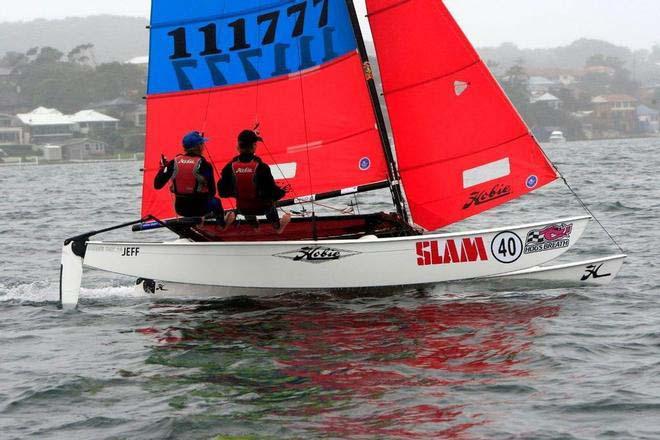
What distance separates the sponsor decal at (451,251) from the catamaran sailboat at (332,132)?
6cm

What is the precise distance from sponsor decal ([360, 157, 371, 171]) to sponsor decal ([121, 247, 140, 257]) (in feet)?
8.62

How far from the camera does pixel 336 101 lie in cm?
1182

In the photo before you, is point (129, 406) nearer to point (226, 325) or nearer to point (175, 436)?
point (175, 436)

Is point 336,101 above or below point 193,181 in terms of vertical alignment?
above

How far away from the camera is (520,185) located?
454 inches

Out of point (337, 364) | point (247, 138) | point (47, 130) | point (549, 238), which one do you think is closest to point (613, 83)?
point (47, 130)

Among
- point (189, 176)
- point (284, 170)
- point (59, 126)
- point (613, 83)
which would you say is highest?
point (613, 83)

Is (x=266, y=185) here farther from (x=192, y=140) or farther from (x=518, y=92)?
(x=518, y=92)

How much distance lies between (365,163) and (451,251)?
5.23 ft

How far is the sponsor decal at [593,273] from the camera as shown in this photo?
11.4 meters

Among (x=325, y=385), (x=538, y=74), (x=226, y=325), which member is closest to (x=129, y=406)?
(x=325, y=385)

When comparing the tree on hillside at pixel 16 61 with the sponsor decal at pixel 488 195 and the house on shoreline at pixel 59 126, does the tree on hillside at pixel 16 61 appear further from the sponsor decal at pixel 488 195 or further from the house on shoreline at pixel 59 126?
the sponsor decal at pixel 488 195

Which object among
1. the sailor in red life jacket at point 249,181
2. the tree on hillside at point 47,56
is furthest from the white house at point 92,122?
the sailor in red life jacket at point 249,181

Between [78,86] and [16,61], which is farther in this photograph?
[16,61]
